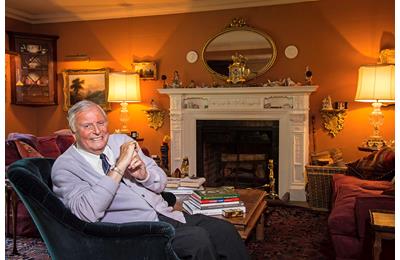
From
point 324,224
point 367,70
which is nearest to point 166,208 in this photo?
point 324,224

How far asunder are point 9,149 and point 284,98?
2788mm

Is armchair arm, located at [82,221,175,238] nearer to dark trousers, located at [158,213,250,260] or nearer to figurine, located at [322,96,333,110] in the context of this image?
dark trousers, located at [158,213,250,260]

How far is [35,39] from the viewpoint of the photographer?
17.4ft

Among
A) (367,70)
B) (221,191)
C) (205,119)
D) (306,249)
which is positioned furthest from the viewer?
(205,119)

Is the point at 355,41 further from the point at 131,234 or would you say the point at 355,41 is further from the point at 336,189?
the point at 131,234

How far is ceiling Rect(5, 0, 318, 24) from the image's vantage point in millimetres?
4707

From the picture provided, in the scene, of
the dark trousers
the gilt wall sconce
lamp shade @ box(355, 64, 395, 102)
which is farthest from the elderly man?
the gilt wall sconce

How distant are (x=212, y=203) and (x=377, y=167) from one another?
173 centimetres

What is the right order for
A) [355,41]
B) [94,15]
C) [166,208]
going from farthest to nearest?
[94,15] → [355,41] → [166,208]

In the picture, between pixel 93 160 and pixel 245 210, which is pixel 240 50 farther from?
pixel 93 160


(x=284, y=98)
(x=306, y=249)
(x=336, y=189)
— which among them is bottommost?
(x=306, y=249)

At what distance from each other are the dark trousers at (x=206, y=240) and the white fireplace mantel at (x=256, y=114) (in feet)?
8.57

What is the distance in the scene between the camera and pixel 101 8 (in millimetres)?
5094

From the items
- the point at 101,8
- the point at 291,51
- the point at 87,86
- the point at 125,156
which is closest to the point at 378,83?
the point at 291,51
